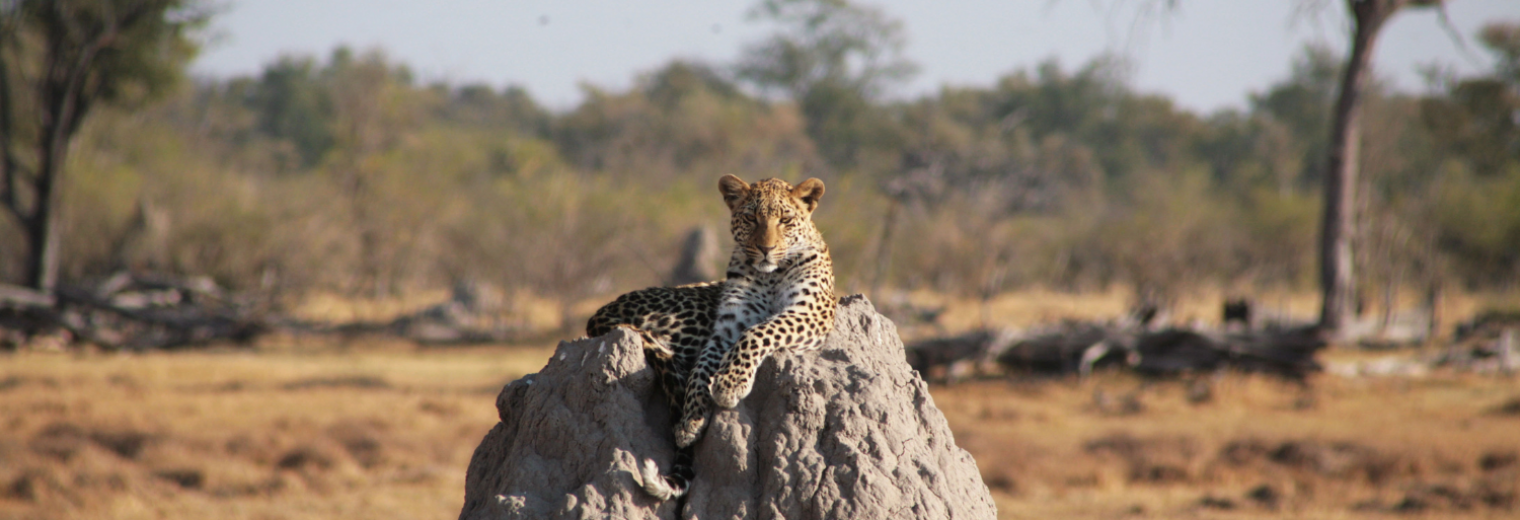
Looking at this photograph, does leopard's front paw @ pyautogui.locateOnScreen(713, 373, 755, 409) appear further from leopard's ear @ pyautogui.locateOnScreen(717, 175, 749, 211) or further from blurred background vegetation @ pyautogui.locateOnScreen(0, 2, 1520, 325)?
blurred background vegetation @ pyautogui.locateOnScreen(0, 2, 1520, 325)

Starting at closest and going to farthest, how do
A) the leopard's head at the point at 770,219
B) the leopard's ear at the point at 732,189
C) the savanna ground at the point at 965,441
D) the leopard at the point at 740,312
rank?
the leopard at the point at 740,312 < the leopard's head at the point at 770,219 < the leopard's ear at the point at 732,189 < the savanna ground at the point at 965,441

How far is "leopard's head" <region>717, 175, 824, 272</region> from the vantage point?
3895 mm

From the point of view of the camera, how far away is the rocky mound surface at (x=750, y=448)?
3805 mm

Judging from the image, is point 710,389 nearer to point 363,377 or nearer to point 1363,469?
point 1363,469

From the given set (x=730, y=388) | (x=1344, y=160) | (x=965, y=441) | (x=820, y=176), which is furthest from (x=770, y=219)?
(x=820, y=176)

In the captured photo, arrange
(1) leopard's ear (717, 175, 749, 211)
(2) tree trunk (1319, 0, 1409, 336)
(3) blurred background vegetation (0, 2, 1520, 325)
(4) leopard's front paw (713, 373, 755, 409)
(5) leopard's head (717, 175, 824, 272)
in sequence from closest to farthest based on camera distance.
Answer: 1. (4) leopard's front paw (713, 373, 755, 409)
2. (5) leopard's head (717, 175, 824, 272)
3. (1) leopard's ear (717, 175, 749, 211)
4. (2) tree trunk (1319, 0, 1409, 336)
5. (3) blurred background vegetation (0, 2, 1520, 325)

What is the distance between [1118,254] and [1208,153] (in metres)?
23.5

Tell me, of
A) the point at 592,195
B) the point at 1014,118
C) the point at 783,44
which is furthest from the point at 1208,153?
the point at 592,195

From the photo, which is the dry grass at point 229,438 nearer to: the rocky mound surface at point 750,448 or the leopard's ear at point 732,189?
the rocky mound surface at point 750,448

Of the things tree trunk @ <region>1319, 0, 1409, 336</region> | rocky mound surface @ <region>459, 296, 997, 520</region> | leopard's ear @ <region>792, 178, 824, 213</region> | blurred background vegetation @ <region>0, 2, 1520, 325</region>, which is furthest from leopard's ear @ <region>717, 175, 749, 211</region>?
tree trunk @ <region>1319, 0, 1409, 336</region>

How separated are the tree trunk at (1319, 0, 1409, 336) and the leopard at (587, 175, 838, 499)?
16033mm

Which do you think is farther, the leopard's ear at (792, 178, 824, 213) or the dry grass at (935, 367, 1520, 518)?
the dry grass at (935, 367, 1520, 518)

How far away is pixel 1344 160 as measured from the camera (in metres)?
17.7

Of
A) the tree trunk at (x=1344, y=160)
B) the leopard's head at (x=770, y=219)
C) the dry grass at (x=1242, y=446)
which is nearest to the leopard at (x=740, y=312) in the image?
the leopard's head at (x=770, y=219)
